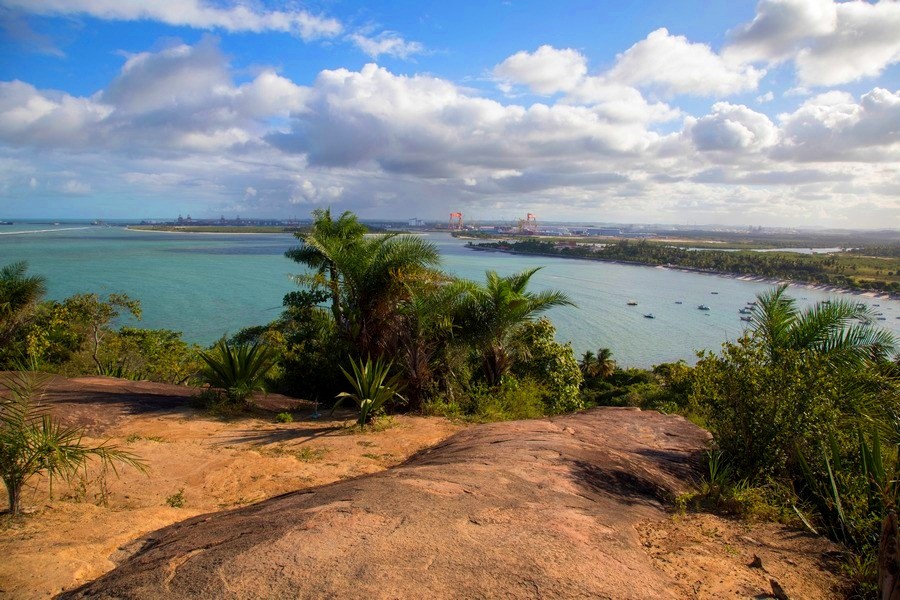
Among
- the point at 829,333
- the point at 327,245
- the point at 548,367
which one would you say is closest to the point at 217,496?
the point at 327,245

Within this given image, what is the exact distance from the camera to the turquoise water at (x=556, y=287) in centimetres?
4553

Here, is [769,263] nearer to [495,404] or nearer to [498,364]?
Result: [498,364]

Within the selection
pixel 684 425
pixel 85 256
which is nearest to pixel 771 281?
pixel 684 425

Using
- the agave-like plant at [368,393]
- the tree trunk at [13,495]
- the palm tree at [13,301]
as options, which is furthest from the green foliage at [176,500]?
the palm tree at [13,301]

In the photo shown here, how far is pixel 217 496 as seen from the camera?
4629 millimetres

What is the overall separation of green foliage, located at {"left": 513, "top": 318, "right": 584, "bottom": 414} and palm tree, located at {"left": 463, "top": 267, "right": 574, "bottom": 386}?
58cm

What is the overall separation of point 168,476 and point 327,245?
5310 mm

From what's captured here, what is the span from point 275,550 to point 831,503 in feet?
12.7

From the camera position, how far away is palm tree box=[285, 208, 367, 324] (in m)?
9.77

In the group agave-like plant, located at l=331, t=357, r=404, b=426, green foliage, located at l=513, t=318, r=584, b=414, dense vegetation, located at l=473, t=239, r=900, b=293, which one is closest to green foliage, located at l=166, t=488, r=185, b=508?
agave-like plant, located at l=331, t=357, r=404, b=426

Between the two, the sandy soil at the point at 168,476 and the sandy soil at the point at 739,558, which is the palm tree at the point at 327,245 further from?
the sandy soil at the point at 739,558

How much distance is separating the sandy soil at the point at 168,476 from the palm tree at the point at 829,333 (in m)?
4.16

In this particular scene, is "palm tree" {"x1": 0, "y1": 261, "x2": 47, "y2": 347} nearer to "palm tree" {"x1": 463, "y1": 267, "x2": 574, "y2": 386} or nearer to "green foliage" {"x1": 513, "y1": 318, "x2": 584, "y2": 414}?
→ "palm tree" {"x1": 463, "y1": 267, "x2": 574, "y2": 386}

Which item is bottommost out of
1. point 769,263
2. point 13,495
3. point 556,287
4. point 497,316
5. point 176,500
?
point 556,287
